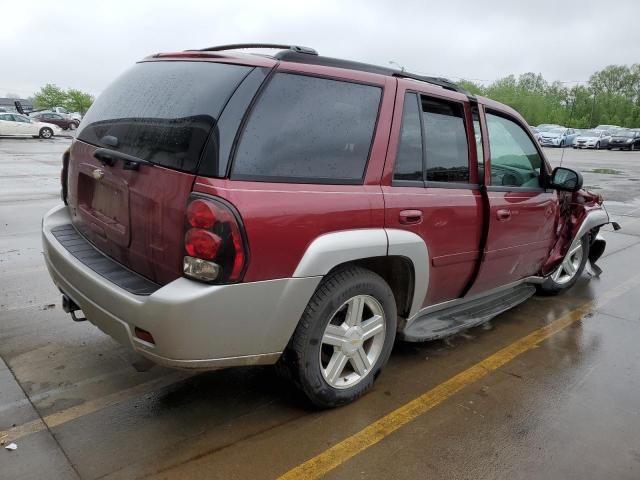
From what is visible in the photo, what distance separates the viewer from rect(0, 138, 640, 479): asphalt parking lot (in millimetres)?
2539

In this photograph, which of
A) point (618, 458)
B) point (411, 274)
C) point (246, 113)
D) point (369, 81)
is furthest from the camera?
point (411, 274)

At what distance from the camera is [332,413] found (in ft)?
9.75

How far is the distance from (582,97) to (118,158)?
70.3m

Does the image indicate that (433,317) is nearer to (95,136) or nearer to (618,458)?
(618,458)

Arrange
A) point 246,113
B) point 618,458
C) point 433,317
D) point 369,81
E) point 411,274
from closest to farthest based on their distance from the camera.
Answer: point 246,113 → point 618,458 → point 369,81 → point 411,274 → point 433,317

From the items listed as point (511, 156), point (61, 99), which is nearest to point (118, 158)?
point (511, 156)

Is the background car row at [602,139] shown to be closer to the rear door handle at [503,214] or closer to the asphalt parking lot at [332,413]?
the rear door handle at [503,214]

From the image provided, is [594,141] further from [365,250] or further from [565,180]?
[365,250]

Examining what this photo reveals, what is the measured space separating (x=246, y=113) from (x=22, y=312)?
9.20 feet

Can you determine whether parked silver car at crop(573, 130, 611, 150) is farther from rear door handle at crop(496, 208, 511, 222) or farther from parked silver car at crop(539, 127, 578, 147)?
rear door handle at crop(496, 208, 511, 222)

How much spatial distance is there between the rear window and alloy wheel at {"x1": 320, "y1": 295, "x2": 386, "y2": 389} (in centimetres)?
112

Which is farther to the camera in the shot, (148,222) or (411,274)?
(411,274)

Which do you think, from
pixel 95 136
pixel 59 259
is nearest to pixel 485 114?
pixel 95 136

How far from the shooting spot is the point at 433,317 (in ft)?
11.8
